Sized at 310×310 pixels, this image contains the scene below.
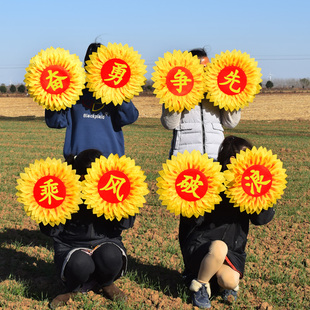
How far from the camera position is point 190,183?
3.35m

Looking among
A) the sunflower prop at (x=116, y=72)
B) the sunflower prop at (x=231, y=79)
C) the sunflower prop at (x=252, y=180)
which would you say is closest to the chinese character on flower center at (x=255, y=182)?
the sunflower prop at (x=252, y=180)

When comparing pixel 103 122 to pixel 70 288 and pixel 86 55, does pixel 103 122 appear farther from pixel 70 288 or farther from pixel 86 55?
pixel 70 288

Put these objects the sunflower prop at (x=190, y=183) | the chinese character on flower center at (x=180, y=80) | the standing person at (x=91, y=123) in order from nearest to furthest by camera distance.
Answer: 1. the sunflower prop at (x=190, y=183)
2. the chinese character on flower center at (x=180, y=80)
3. the standing person at (x=91, y=123)

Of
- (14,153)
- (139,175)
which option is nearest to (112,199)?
(139,175)

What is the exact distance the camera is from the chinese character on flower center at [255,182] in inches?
134

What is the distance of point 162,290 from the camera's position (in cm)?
401

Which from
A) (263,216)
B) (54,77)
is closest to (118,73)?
(54,77)

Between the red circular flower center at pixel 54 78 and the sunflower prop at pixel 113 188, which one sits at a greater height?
the red circular flower center at pixel 54 78

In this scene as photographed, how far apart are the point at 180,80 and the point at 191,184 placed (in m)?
0.77

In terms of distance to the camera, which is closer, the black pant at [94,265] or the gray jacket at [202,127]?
the black pant at [94,265]

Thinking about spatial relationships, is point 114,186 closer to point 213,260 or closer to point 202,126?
point 213,260

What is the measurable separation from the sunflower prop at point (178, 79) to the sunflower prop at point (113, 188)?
1.94 feet

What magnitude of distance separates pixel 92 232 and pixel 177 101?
114 cm

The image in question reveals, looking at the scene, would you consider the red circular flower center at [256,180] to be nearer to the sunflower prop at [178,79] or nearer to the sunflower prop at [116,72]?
the sunflower prop at [178,79]
